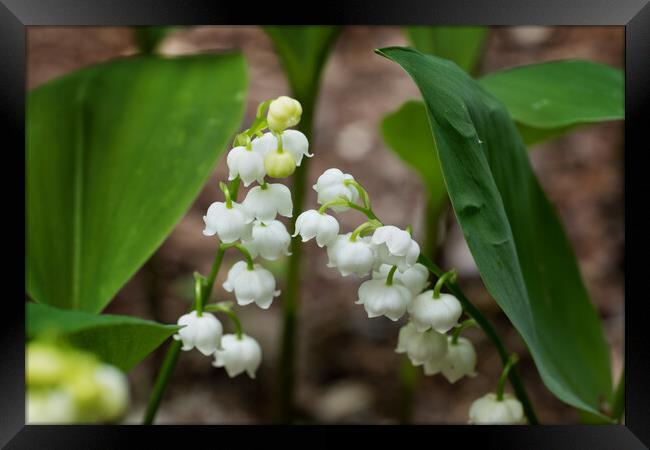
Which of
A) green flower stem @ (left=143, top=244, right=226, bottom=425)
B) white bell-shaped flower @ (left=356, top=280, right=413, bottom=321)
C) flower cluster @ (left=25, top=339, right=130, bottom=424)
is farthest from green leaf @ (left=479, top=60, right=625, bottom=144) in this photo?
flower cluster @ (left=25, top=339, right=130, bottom=424)

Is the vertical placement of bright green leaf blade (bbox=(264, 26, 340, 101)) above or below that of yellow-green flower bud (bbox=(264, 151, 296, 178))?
above

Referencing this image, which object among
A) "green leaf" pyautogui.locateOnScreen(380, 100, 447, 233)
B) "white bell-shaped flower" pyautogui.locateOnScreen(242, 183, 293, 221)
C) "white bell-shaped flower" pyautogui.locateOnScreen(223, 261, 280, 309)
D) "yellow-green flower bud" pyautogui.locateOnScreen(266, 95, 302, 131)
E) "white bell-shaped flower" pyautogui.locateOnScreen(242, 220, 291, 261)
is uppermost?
"green leaf" pyautogui.locateOnScreen(380, 100, 447, 233)

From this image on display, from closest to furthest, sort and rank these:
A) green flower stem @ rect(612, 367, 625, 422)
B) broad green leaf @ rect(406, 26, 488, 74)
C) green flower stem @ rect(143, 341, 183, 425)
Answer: green flower stem @ rect(143, 341, 183, 425) < green flower stem @ rect(612, 367, 625, 422) < broad green leaf @ rect(406, 26, 488, 74)

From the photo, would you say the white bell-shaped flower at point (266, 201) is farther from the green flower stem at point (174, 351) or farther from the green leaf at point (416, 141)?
the green leaf at point (416, 141)

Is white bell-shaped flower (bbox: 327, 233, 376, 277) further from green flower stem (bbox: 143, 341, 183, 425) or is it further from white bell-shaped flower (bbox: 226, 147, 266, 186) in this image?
green flower stem (bbox: 143, 341, 183, 425)

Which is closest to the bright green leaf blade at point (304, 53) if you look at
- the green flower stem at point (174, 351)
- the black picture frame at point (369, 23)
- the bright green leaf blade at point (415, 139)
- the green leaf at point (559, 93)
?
the bright green leaf blade at point (415, 139)

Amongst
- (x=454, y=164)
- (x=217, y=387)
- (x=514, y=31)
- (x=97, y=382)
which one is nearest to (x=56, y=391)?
(x=97, y=382)

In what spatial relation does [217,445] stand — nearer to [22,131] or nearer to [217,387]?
[22,131]
